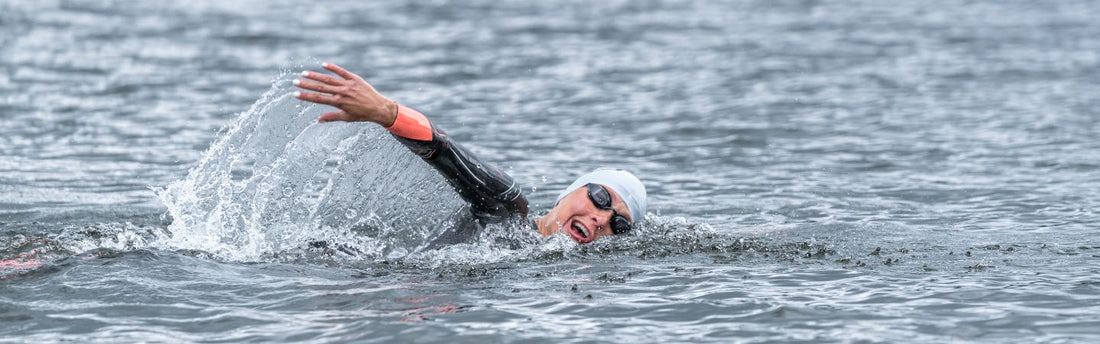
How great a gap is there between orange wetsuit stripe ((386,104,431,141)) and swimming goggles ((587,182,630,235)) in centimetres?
166

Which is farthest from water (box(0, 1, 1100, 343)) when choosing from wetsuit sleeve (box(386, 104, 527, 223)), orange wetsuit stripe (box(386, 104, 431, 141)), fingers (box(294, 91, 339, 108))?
fingers (box(294, 91, 339, 108))

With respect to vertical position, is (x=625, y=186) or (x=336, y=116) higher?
(x=336, y=116)

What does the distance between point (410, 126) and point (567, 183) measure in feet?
18.1

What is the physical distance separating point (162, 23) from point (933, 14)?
15.9 meters

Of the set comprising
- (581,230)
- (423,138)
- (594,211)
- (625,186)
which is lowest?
(581,230)

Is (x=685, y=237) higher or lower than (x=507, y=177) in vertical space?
lower

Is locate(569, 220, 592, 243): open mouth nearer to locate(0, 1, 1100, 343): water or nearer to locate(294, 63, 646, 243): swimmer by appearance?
locate(294, 63, 646, 243): swimmer

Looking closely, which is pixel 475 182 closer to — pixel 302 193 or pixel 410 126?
pixel 410 126

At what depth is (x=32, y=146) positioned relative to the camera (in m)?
14.5

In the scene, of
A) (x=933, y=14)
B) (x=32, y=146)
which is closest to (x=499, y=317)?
(x=32, y=146)

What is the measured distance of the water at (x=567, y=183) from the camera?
7402 mm

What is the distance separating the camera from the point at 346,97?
7176mm

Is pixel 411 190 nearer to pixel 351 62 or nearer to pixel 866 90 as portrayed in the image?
pixel 866 90

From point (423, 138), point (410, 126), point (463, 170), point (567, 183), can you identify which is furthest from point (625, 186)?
point (567, 183)
